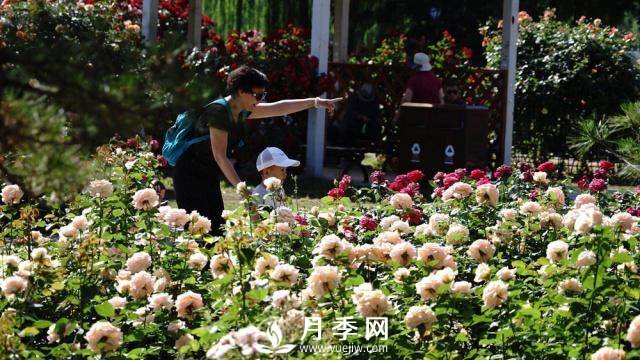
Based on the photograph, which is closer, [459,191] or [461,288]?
[461,288]

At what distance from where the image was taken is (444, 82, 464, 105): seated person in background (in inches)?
484

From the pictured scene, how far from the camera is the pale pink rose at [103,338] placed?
3.36m

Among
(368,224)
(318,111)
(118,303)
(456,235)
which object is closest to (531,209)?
(456,235)

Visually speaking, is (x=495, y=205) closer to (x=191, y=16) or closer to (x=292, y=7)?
(x=191, y=16)

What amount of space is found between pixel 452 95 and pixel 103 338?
9323mm

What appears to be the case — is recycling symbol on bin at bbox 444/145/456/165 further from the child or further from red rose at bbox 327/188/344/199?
red rose at bbox 327/188/344/199

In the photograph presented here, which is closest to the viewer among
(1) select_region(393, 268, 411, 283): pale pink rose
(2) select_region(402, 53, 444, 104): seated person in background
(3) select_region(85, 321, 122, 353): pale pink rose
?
(3) select_region(85, 321, 122, 353): pale pink rose

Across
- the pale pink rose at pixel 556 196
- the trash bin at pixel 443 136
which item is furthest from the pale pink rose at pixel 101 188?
the trash bin at pixel 443 136

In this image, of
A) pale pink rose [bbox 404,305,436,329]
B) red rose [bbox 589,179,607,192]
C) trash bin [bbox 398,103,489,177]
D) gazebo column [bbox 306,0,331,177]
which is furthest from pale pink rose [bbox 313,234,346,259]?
gazebo column [bbox 306,0,331,177]

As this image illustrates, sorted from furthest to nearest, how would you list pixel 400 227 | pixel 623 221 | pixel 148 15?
pixel 148 15 < pixel 400 227 < pixel 623 221

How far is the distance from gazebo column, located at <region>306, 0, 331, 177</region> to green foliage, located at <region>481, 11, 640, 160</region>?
2.69 metres

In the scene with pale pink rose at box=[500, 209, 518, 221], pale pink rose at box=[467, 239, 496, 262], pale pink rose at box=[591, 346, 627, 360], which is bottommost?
pale pink rose at box=[591, 346, 627, 360]

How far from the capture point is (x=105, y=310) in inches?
146

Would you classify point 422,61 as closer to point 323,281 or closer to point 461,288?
point 461,288
